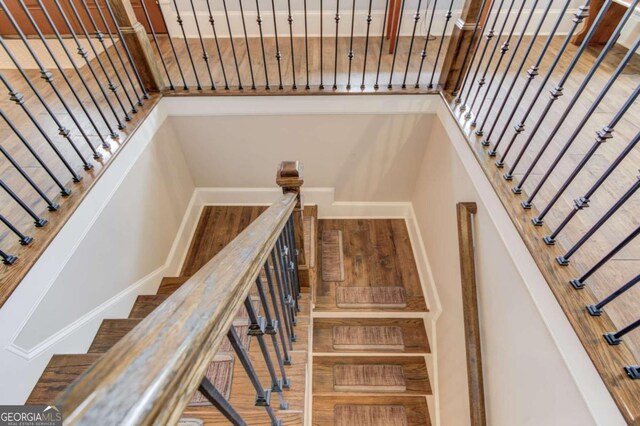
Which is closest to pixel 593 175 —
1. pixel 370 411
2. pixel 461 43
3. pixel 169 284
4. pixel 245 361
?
pixel 461 43

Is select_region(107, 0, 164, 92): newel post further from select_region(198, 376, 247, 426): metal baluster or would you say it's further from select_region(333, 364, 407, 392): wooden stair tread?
select_region(333, 364, 407, 392): wooden stair tread

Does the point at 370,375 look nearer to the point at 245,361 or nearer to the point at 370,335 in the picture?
the point at 370,335

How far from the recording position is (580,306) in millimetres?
1082

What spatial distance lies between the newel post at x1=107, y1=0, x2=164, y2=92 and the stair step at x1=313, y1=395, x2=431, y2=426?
2634 mm

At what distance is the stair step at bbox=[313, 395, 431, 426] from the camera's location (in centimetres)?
242

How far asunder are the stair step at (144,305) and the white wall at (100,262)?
0.05 m

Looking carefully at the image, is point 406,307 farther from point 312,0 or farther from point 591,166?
point 312,0

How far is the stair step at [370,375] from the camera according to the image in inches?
96.4

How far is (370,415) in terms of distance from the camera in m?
2.45

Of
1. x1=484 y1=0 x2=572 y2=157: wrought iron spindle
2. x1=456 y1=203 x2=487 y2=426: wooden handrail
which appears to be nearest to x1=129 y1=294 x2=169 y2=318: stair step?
x1=456 y1=203 x2=487 y2=426: wooden handrail

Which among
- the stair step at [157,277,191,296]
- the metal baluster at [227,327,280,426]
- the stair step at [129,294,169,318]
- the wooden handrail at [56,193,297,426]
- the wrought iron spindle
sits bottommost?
the wooden handrail at [56,193,297,426]

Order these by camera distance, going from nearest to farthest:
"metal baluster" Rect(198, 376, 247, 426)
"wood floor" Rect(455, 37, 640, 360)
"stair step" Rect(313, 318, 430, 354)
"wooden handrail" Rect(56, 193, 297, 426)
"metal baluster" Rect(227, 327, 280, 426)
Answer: "wooden handrail" Rect(56, 193, 297, 426), "metal baluster" Rect(198, 376, 247, 426), "metal baluster" Rect(227, 327, 280, 426), "wood floor" Rect(455, 37, 640, 360), "stair step" Rect(313, 318, 430, 354)

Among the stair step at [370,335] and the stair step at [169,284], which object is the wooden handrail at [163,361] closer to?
the stair step at [169,284]

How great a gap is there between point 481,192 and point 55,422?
1.88m
